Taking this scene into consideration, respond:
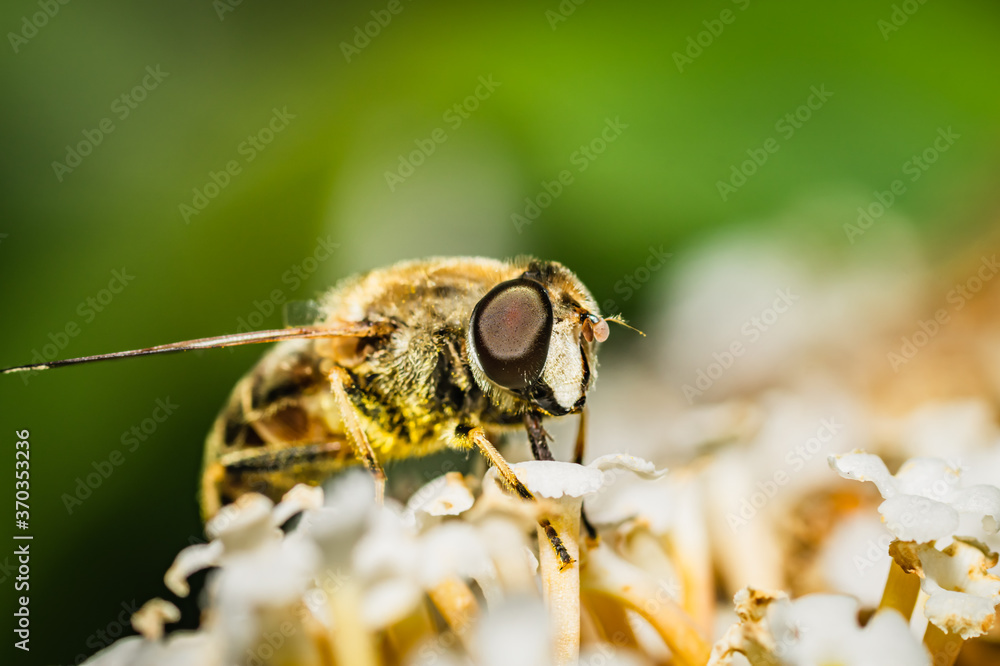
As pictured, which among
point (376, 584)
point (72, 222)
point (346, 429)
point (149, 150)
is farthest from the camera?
point (149, 150)

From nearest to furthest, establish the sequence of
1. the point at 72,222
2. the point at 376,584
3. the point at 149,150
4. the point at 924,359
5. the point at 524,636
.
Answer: the point at 524,636 < the point at 376,584 < the point at 924,359 < the point at 72,222 < the point at 149,150

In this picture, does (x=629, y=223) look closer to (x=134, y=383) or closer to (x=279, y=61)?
(x=279, y=61)

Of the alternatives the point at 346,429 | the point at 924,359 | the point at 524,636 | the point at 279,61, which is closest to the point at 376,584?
the point at 524,636

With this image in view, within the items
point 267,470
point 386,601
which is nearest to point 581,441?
point 386,601

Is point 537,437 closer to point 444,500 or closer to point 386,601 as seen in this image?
point 444,500

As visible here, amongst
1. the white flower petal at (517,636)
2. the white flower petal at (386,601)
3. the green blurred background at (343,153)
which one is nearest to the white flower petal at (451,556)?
the white flower petal at (386,601)

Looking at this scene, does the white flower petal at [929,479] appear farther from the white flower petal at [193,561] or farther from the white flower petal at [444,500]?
the white flower petal at [193,561]

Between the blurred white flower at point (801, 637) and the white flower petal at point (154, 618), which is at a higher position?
the white flower petal at point (154, 618)

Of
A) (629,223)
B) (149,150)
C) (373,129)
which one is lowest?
(629,223)
